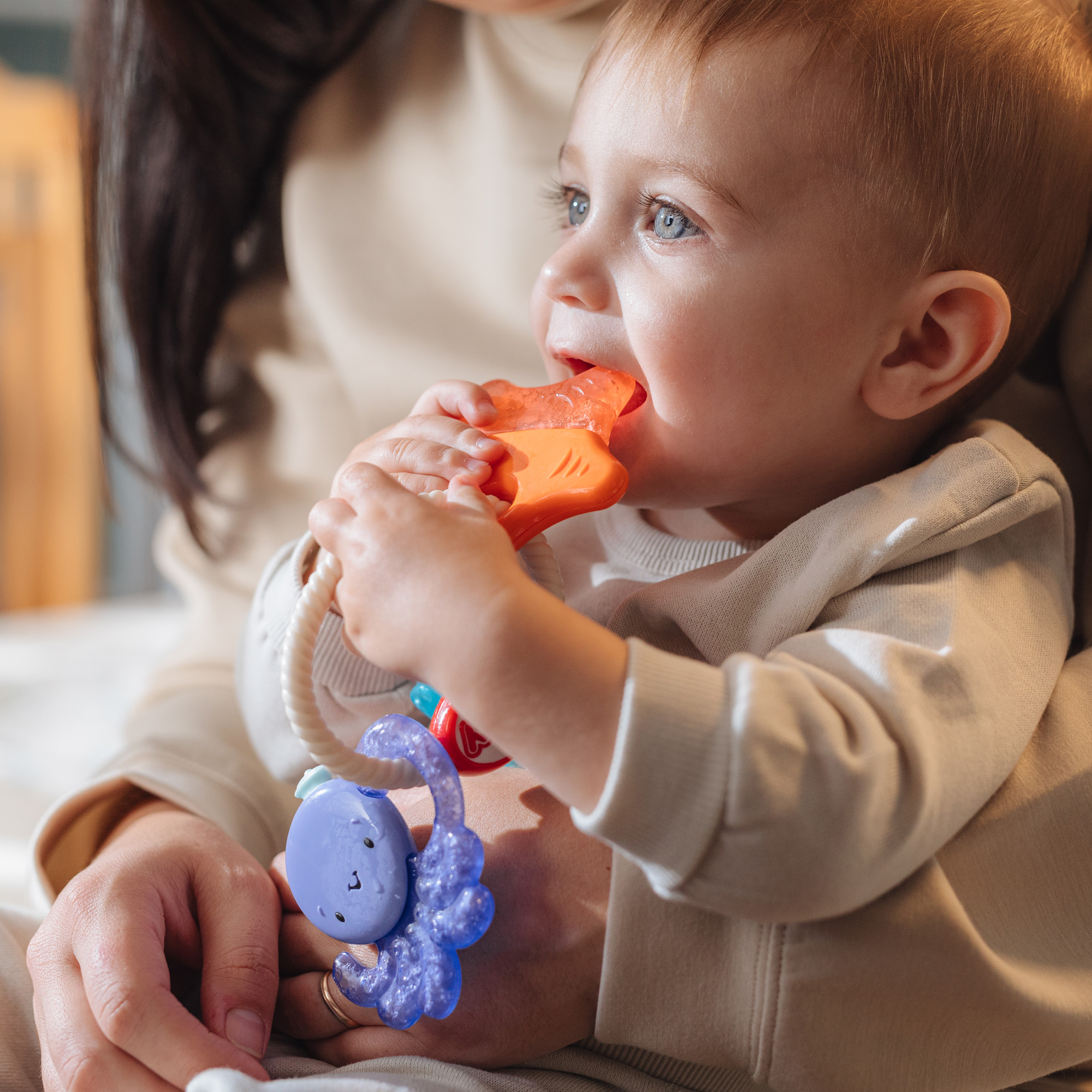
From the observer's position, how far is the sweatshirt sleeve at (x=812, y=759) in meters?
0.54

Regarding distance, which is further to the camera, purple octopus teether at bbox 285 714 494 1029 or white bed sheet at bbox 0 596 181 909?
white bed sheet at bbox 0 596 181 909

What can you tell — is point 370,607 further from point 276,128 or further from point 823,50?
point 276,128

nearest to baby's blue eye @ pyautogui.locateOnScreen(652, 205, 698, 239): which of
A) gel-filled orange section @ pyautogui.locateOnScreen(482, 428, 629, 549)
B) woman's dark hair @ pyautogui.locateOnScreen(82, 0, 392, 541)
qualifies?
gel-filled orange section @ pyautogui.locateOnScreen(482, 428, 629, 549)

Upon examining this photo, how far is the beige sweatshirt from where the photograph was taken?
62 centimetres

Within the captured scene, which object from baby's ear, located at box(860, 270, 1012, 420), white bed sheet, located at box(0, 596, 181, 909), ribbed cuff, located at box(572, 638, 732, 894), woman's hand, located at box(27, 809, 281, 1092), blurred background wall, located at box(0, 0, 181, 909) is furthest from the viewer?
blurred background wall, located at box(0, 0, 181, 909)

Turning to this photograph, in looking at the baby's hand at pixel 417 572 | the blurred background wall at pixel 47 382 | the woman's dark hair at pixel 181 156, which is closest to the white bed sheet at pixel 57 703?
the woman's dark hair at pixel 181 156

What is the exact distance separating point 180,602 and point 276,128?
1381 mm

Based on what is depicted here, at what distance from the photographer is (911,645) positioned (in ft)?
1.99

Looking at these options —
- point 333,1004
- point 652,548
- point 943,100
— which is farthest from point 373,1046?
point 943,100

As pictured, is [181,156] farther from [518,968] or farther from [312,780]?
[518,968]

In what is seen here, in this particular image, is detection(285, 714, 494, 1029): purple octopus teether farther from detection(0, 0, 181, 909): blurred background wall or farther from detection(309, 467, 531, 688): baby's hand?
detection(0, 0, 181, 909): blurred background wall

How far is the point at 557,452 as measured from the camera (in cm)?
70

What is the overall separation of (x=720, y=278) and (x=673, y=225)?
0.17 feet

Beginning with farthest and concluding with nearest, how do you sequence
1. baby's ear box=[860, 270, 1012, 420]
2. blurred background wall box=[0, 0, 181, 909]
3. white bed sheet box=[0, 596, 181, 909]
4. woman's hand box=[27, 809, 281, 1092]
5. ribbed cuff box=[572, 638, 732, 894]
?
blurred background wall box=[0, 0, 181, 909] → white bed sheet box=[0, 596, 181, 909] → baby's ear box=[860, 270, 1012, 420] → woman's hand box=[27, 809, 281, 1092] → ribbed cuff box=[572, 638, 732, 894]
